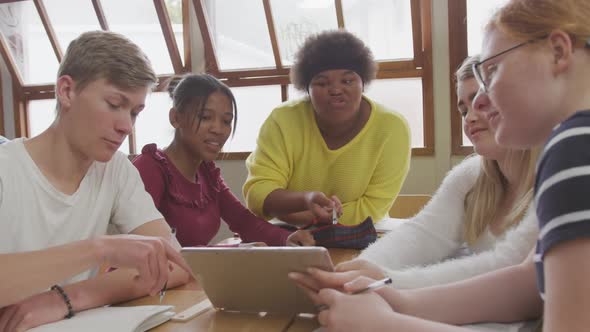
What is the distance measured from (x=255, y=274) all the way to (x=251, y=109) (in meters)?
3.81


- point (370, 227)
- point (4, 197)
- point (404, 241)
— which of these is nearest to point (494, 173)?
point (404, 241)

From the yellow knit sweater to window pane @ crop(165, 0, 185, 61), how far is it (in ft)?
8.91

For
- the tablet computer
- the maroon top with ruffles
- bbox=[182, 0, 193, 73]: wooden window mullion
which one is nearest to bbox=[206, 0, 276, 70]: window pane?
bbox=[182, 0, 193, 73]: wooden window mullion

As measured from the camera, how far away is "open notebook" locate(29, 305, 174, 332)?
83 cm

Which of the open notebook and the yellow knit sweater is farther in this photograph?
the yellow knit sweater

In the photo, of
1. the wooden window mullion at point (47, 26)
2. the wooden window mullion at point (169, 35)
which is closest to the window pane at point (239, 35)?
the wooden window mullion at point (169, 35)

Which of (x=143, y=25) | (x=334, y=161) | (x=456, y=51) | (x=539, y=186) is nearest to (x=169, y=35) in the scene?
(x=143, y=25)

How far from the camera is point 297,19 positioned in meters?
4.36

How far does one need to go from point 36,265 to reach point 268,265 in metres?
0.41

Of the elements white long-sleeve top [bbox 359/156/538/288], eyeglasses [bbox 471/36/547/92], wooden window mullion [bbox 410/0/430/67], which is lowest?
white long-sleeve top [bbox 359/156/538/288]

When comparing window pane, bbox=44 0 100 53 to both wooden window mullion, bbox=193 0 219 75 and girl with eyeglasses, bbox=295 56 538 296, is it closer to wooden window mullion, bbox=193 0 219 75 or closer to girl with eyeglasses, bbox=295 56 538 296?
wooden window mullion, bbox=193 0 219 75

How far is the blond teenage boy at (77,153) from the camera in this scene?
116 cm

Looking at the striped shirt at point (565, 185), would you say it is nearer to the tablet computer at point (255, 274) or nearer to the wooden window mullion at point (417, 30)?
the tablet computer at point (255, 274)

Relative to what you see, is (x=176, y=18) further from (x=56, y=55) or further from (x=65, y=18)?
(x=56, y=55)
